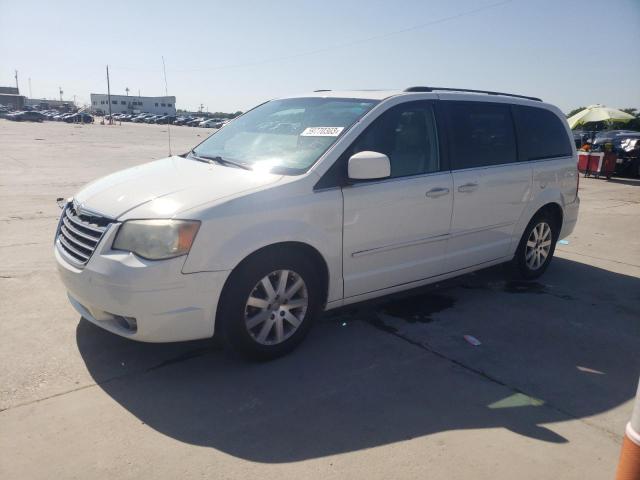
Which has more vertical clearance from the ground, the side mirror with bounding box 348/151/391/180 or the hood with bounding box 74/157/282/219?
the side mirror with bounding box 348/151/391/180

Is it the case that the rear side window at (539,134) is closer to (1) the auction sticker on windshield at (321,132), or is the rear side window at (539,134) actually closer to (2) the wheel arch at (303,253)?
(1) the auction sticker on windshield at (321,132)

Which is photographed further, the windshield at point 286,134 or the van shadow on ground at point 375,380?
the windshield at point 286,134

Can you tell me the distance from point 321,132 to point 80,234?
1.87 meters

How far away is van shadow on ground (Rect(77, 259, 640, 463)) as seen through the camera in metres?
2.90

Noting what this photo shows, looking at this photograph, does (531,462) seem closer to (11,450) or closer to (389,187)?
(389,187)

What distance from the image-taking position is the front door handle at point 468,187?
14.9 feet

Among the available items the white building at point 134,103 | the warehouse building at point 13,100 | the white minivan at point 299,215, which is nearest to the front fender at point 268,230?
the white minivan at point 299,215

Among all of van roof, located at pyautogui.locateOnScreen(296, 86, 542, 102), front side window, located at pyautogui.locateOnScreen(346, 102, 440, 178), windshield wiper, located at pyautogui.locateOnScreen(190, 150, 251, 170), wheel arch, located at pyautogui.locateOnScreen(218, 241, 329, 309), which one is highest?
van roof, located at pyautogui.locateOnScreen(296, 86, 542, 102)

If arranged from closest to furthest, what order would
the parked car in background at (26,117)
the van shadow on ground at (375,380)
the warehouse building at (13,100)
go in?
the van shadow on ground at (375,380) < the parked car in background at (26,117) < the warehouse building at (13,100)

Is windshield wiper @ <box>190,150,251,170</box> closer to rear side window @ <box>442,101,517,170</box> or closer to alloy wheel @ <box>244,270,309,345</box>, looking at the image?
alloy wheel @ <box>244,270,309,345</box>

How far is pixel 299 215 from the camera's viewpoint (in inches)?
139

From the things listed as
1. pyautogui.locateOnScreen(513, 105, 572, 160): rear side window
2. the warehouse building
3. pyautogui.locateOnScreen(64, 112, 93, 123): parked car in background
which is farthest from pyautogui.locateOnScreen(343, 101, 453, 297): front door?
the warehouse building

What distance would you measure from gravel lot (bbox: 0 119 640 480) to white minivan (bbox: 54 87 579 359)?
0.35 meters

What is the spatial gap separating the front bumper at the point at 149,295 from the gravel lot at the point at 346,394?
36cm
